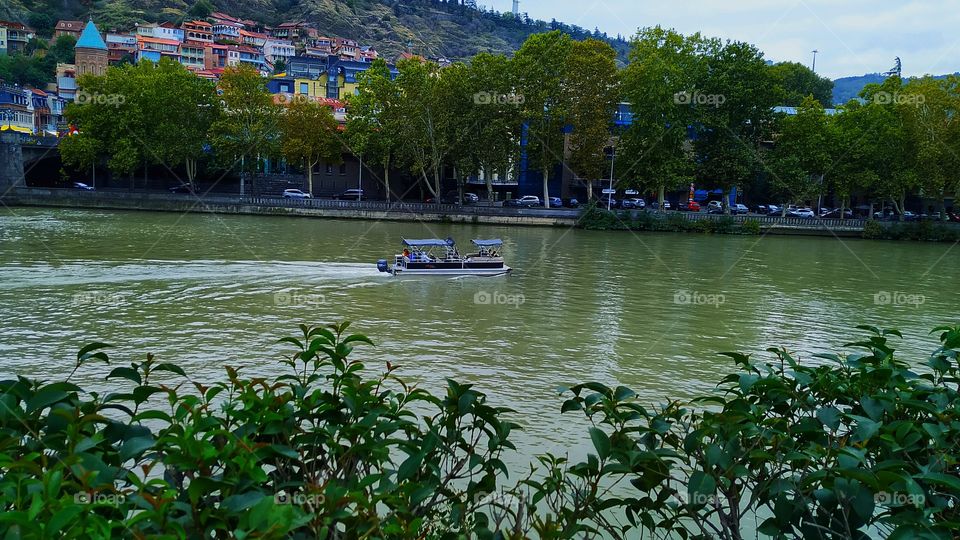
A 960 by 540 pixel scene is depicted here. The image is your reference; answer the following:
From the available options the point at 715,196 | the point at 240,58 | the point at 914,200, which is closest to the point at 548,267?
the point at 715,196

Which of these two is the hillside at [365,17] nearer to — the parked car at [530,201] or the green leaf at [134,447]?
the parked car at [530,201]

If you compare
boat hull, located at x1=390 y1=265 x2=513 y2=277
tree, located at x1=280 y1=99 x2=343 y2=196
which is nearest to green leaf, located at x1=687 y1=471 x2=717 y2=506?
boat hull, located at x1=390 y1=265 x2=513 y2=277

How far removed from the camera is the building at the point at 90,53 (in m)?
79.1

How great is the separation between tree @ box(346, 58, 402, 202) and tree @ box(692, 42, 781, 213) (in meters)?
16.9

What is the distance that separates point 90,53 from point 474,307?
7854 centimetres

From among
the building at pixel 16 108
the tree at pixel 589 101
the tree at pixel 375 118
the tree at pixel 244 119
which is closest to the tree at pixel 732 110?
the tree at pixel 589 101

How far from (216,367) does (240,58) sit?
108m

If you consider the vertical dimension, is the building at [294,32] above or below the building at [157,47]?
above

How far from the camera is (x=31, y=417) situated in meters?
2.90

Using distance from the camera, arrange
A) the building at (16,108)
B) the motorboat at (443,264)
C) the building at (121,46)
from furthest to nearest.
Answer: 1. the building at (121,46)
2. the building at (16,108)
3. the motorboat at (443,264)

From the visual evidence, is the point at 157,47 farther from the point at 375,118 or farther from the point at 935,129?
the point at 935,129

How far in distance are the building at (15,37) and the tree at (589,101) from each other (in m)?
88.2

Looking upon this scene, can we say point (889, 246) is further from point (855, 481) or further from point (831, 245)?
point (855, 481)

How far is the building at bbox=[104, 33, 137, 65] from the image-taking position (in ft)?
327
